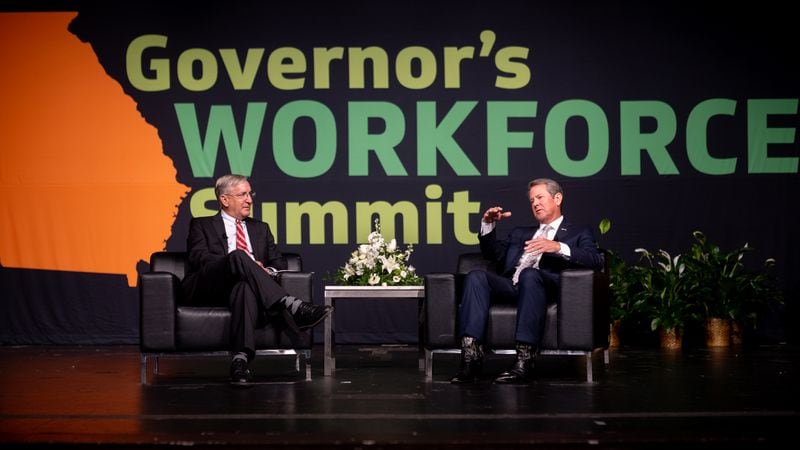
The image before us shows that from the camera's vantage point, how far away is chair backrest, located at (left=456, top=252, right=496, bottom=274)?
584 cm

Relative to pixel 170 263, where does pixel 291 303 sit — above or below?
below

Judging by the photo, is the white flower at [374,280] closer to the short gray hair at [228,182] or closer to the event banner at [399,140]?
the short gray hair at [228,182]

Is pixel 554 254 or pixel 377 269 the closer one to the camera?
pixel 554 254

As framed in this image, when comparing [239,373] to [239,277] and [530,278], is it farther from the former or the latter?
[530,278]

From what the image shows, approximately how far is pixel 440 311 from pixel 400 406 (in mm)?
1134

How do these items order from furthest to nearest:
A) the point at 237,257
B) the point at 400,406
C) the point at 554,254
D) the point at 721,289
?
the point at 721,289 < the point at 554,254 < the point at 237,257 < the point at 400,406

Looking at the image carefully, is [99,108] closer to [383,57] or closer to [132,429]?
[383,57]

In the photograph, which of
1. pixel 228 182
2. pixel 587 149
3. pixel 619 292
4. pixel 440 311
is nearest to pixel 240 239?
pixel 228 182

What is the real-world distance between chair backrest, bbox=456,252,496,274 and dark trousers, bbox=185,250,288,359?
1.28 meters

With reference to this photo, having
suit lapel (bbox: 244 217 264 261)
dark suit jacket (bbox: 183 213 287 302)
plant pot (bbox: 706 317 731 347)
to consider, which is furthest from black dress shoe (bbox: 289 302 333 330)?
plant pot (bbox: 706 317 731 347)

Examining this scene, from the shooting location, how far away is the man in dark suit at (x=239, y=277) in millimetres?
4914

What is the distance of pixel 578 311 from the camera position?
493 cm

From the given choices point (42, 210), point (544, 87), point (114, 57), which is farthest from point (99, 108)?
point (544, 87)

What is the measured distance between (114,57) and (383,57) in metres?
2.10
